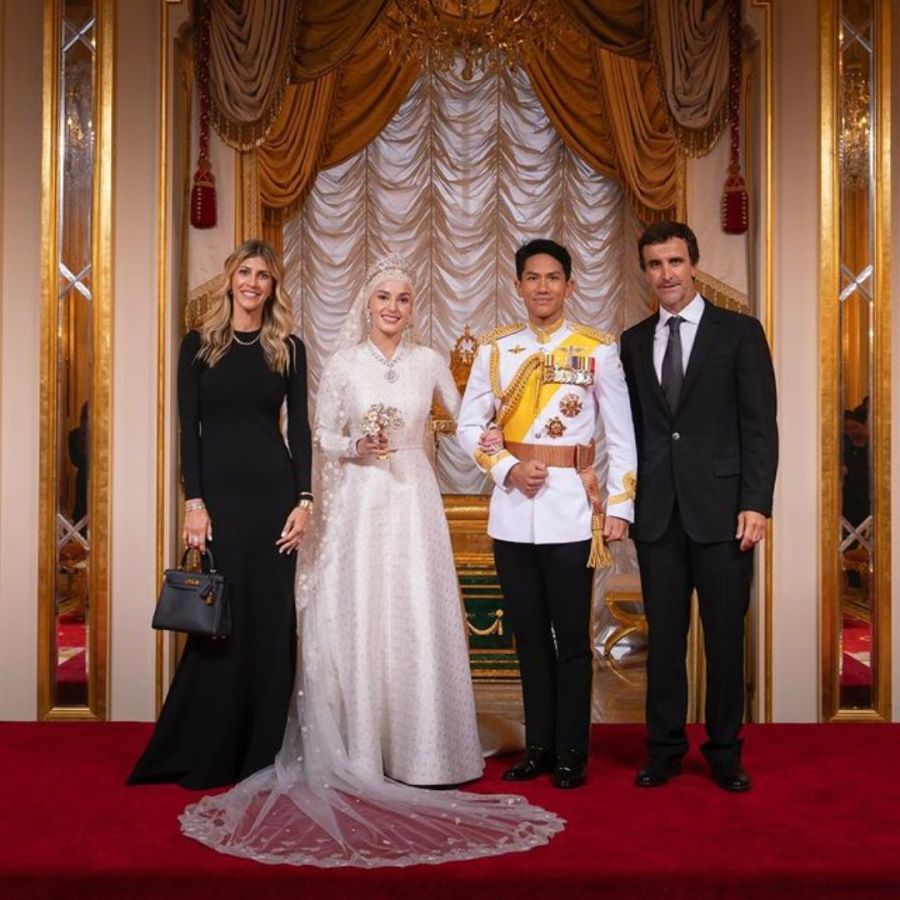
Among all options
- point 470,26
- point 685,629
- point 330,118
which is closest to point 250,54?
point 470,26

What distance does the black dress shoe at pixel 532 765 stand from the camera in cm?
362

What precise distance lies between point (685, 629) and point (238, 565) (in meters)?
1.31

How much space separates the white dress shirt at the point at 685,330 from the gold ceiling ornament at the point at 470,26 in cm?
216

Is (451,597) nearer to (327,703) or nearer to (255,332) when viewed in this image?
(327,703)

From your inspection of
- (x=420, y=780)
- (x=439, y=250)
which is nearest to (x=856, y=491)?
(x=420, y=780)

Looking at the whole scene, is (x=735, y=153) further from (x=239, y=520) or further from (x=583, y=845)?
(x=583, y=845)

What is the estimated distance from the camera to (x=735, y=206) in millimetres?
5008

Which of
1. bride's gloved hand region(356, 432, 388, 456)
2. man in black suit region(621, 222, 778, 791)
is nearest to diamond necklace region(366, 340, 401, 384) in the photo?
bride's gloved hand region(356, 432, 388, 456)

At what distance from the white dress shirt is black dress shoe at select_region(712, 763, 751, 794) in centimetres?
112

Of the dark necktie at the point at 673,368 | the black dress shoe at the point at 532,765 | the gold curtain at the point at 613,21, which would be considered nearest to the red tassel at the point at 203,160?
the gold curtain at the point at 613,21

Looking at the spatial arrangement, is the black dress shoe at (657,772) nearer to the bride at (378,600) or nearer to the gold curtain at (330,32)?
the bride at (378,600)

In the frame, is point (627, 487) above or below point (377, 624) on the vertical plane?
above

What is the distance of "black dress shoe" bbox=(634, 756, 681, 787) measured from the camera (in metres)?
3.53

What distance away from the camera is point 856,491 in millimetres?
4816
